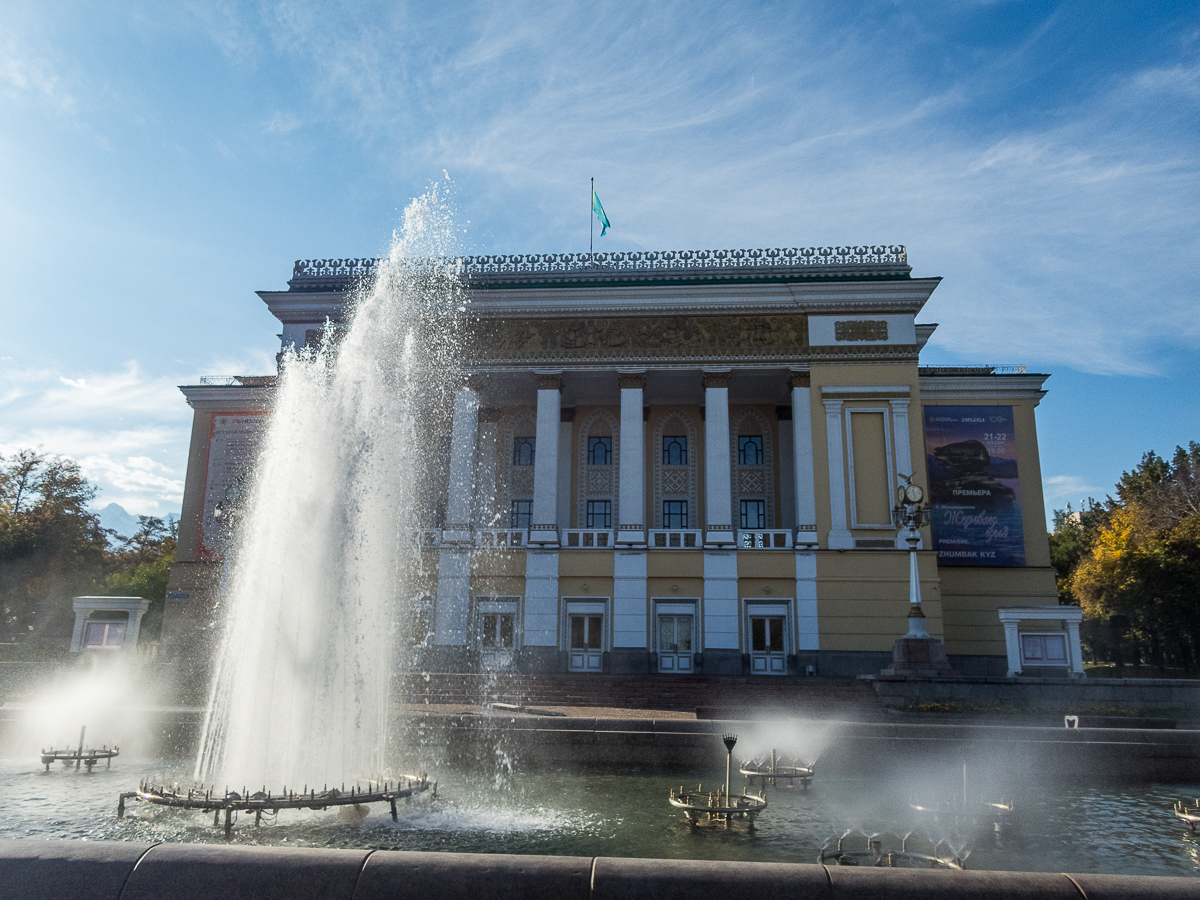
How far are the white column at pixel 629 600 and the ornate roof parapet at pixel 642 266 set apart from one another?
9359 mm

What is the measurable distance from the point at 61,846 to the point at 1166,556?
39.4 m

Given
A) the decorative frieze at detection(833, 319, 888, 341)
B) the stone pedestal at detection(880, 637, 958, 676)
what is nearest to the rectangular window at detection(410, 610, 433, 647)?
the stone pedestal at detection(880, 637, 958, 676)

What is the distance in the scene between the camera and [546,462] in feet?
87.1

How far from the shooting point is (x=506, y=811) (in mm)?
8289

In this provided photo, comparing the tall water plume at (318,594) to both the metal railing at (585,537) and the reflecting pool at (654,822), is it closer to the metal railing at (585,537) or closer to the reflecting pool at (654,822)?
the reflecting pool at (654,822)

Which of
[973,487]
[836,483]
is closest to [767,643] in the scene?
[836,483]

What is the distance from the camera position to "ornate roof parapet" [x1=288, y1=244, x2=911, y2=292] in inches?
1052

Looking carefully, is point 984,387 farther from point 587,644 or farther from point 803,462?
point 587,644

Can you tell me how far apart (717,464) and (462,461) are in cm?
833

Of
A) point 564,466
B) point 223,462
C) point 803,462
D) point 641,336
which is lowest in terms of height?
point 803,462

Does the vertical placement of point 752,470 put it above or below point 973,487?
above

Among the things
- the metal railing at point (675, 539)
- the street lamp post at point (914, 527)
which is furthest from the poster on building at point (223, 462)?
the street lamp post at point (914, 527)

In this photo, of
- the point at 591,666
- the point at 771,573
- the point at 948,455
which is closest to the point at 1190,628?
the point at 948,455

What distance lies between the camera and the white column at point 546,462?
84.9 ft
